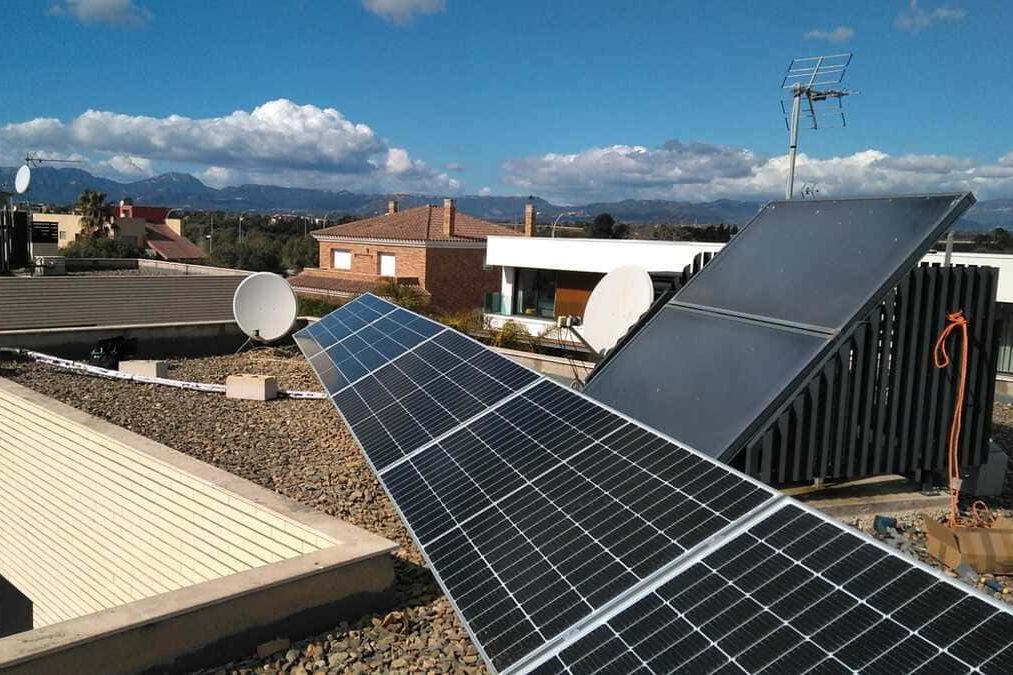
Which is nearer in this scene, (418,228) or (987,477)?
(987,477)

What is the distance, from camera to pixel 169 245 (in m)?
83.8

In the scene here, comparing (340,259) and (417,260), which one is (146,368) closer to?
(417,260)

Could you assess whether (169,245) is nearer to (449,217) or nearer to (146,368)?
(449,217)

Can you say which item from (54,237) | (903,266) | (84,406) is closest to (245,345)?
(84,406)

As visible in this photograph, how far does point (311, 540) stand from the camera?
7.32 m

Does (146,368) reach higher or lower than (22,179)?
lower

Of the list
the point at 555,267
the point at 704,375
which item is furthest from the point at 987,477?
the point at 555,267

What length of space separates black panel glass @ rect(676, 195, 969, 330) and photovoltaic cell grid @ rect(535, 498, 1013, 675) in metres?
3.80

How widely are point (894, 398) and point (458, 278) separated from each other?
129 ft

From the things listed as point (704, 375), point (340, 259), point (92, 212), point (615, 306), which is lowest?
point (704, 375)

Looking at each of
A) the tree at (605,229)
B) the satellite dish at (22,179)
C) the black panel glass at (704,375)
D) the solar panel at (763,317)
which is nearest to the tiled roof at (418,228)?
the satellite dish at (22,179)

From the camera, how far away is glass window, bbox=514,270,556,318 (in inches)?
1407

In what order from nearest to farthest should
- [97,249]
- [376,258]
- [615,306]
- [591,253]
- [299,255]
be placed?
[615,306] < [591,253] < [376,258] < [97,249] < [299,255]

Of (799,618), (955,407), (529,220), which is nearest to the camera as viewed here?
(799,618)
